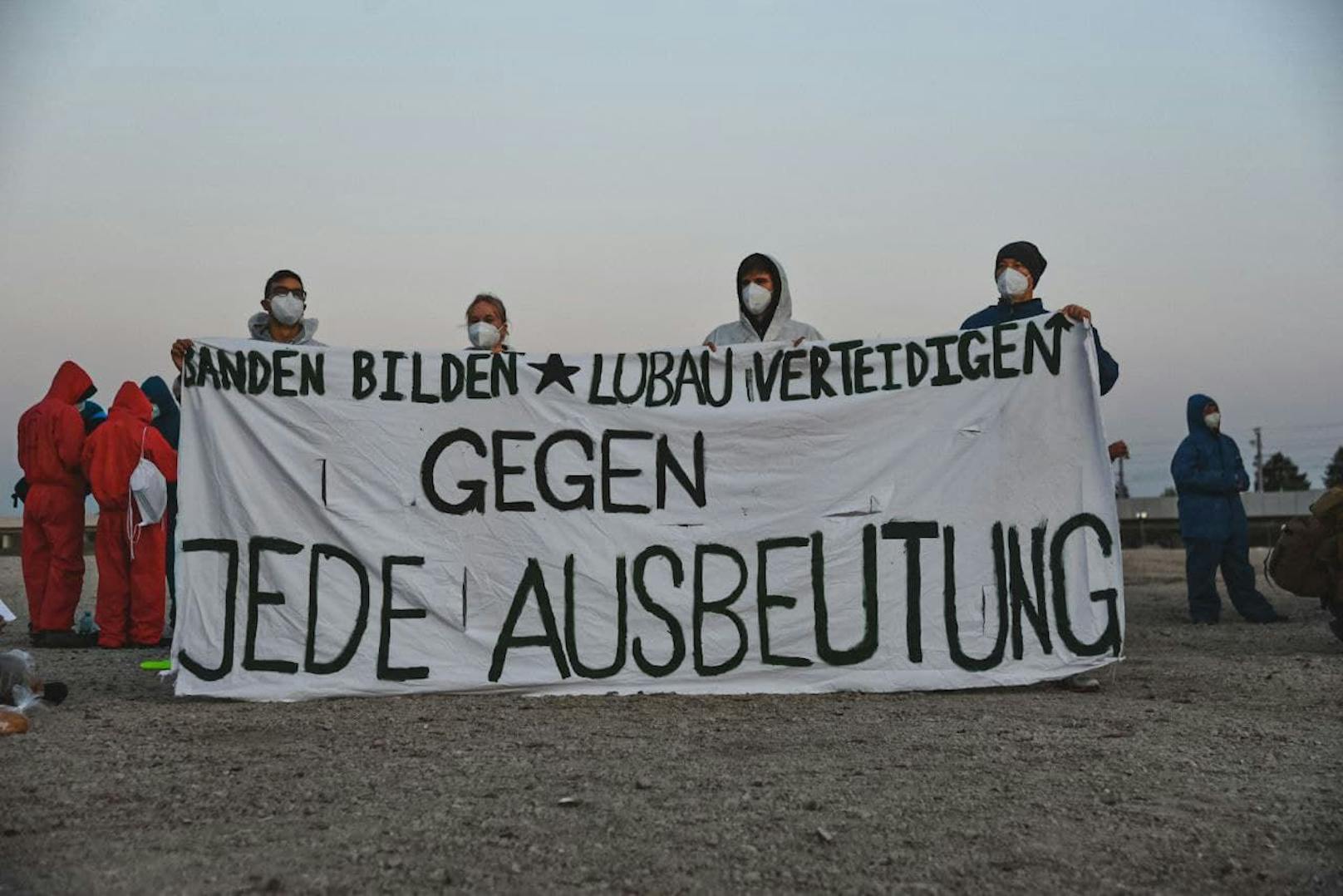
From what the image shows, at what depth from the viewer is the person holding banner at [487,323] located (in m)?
7.02

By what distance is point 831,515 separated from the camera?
6184 millimetres

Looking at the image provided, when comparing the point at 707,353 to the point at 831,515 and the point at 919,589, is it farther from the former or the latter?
the point at 919,589

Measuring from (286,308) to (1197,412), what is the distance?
7737 millimetres

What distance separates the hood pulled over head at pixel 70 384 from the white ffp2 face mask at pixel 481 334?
3969mm

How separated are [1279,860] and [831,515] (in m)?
3.17

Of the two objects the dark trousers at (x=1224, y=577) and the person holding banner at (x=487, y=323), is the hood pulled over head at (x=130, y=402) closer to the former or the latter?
the person holding banner at (x=487, y=323)

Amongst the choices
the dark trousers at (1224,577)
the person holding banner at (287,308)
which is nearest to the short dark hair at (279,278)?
the person holding banner at (287,308)

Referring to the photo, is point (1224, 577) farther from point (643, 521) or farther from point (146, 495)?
point (146, 495)

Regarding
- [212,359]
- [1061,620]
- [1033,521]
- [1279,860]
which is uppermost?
[212,359]

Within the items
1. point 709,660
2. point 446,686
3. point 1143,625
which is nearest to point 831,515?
point 709,660

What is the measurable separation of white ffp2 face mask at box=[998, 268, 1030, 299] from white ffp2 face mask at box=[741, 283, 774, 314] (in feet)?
4.14

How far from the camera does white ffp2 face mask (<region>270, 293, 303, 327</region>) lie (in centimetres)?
696

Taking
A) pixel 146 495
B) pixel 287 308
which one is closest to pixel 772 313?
pixel 287 308

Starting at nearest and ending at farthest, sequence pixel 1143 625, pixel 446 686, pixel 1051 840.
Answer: pixel 1051 840 < pixel 446 686 < pixel 1143 625
